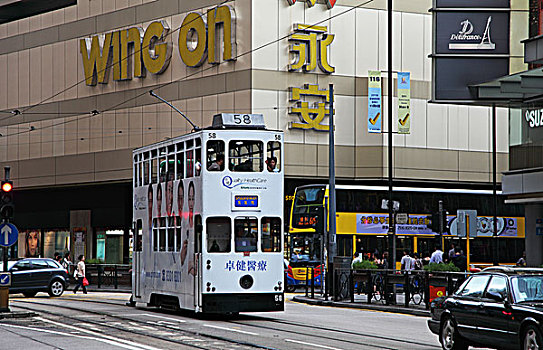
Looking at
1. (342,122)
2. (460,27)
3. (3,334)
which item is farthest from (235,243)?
(342,122)

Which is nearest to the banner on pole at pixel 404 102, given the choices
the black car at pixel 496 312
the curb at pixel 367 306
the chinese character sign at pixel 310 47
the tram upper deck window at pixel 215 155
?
the chinese character sign at pixel 310 47

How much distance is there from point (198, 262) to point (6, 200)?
548 centimetres

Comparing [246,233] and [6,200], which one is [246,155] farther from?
[6,200]

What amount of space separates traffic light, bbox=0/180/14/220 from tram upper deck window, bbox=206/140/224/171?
209 inches

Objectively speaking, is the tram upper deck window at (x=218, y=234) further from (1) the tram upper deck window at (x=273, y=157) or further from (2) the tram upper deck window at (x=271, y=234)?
(1) the tram upper deck window at (x=273, y=157)

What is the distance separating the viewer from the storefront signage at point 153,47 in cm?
4900

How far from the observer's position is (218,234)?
22.0 metres

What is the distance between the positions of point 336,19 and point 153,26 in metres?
9.93

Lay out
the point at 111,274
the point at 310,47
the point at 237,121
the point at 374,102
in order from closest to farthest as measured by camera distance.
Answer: the point at 237,121 → the point at 111,274 → the point at 374,102 → the point at 310,47

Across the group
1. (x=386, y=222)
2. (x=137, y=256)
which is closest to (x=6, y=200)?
(x=137, y=256)

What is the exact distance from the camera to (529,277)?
1419 cm

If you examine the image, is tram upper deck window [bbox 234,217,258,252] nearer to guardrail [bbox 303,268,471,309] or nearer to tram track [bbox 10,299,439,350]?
tram track [bbox 10,299,439,350]

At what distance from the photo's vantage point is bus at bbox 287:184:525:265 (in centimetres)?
3791

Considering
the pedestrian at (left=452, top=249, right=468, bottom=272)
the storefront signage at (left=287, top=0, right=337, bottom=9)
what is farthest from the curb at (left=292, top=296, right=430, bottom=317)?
the storefront signage at (left=287, top=0, right=337, bottom=9)
